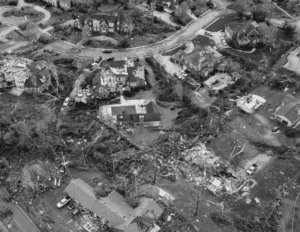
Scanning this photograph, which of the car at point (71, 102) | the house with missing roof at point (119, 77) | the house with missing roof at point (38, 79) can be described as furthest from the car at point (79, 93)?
the house with missing roof at point (38, 79)

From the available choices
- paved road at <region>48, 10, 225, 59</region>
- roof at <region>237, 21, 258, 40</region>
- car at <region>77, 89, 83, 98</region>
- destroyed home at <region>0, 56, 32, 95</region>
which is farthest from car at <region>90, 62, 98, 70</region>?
roof at <region>237, 21, 258, 40</region>

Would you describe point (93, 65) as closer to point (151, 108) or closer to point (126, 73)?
point (126, 73)

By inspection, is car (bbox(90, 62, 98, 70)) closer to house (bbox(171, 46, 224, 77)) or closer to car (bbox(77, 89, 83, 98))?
car (bbox(77, 89, 83, 98))

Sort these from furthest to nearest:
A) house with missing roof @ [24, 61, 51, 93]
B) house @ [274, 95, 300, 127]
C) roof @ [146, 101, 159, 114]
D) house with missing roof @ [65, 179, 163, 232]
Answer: house with missing roof @ [24, 61, 51, 93] < roof @ [146, 101, 159, 114] < house @ [274, 95, 300, 127] < house with missing roof @ [65, 179, 163, 232]

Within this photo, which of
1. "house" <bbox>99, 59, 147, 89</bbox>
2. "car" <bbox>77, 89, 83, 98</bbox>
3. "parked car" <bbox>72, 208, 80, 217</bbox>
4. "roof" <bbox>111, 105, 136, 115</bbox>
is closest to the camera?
"parked car" <bbox>72, 208, 80, 217</bbox>

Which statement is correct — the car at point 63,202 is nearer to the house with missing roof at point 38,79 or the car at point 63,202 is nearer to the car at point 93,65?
the house with missing roof at point 38,79

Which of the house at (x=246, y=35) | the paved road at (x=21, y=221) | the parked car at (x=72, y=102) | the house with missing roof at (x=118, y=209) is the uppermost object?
the house at (x=246, y=35)

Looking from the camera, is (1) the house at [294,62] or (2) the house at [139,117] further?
(1) the house at [294,62]

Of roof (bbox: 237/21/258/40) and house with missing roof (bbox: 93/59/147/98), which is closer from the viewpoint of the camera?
house with missing roof (bbox: 93/59/147/98)

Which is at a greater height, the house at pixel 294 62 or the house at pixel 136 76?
the house at pixel 294 62
